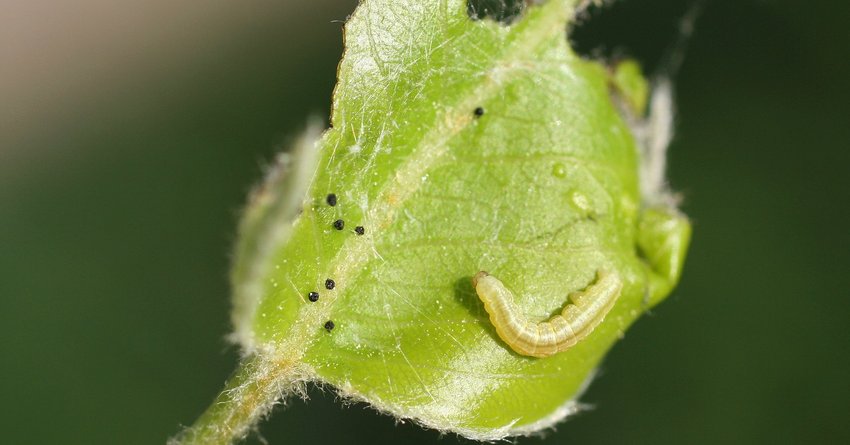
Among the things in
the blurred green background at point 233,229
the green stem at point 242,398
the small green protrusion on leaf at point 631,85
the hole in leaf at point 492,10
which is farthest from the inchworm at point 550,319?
the blurred green background at point 233,229

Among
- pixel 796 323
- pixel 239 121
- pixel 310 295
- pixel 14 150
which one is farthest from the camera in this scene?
pixel 14 150

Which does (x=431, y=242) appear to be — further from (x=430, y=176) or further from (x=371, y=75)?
(x=371, y=75)

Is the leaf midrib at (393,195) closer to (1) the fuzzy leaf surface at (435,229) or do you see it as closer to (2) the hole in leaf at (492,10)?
(1) the fuzzy leaf surface at (435,229)

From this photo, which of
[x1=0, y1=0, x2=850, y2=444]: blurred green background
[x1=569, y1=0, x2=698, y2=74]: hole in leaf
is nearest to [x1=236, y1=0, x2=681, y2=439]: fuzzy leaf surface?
[x1=0, y1=0, x2=850, y2=444]: blurred green background

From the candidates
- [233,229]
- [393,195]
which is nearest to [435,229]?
[393,195]

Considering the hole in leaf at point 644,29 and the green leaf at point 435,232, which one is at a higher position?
the green leaf at point 435,232

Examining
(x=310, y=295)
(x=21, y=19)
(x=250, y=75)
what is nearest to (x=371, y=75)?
(x=310, y=295)
